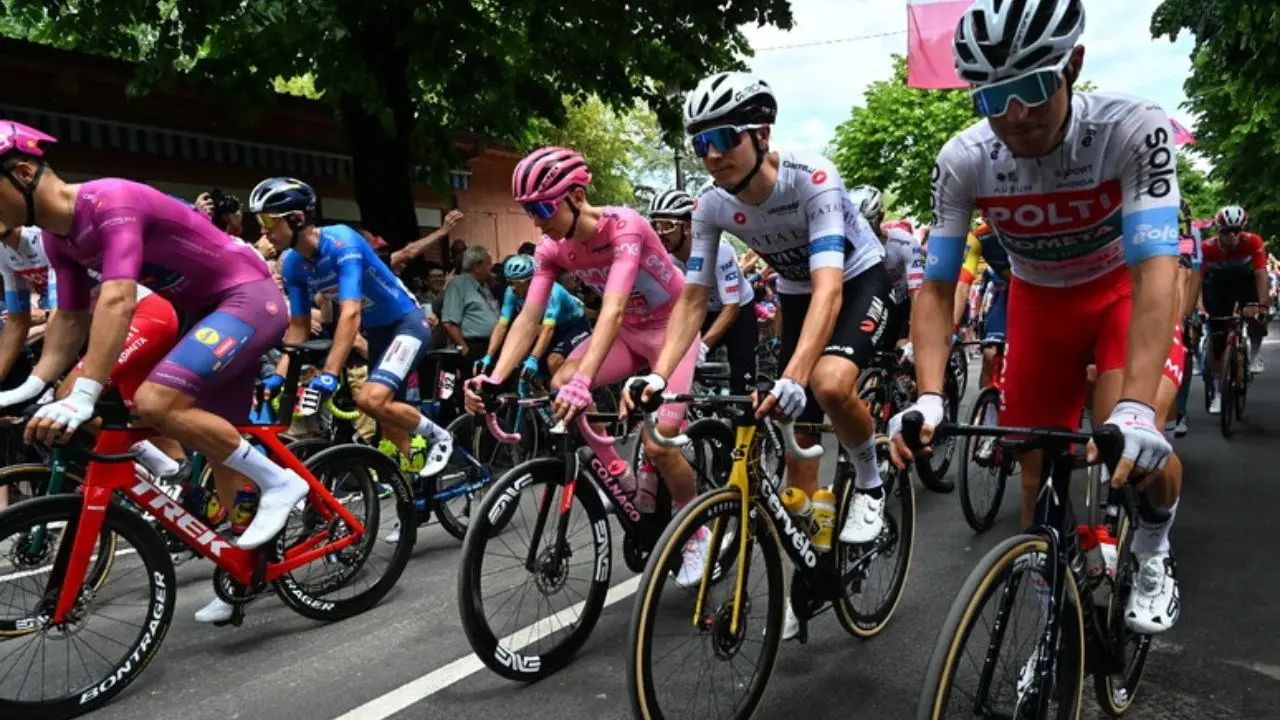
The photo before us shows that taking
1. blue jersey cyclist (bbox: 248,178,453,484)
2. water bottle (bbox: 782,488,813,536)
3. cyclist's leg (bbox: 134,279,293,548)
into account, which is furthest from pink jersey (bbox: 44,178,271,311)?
water bottle (bbox: 782,488,813,536)

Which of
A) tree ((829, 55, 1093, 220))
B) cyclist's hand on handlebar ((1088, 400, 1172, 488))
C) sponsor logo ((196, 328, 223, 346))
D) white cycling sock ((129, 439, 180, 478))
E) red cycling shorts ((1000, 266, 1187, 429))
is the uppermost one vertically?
tree ((829, 55, 1093, 220))

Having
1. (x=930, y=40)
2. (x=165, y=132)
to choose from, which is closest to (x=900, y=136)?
(x=930, y=40)

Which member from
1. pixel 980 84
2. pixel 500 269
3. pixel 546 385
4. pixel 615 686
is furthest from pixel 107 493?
pixel 500 269

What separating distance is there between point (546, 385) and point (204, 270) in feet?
13.7

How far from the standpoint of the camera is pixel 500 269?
10367 mm

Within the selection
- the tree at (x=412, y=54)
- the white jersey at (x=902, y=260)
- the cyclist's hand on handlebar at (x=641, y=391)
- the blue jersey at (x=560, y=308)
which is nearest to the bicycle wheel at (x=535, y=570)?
the cyclist's hand on handlebar at (x=641, y=391)

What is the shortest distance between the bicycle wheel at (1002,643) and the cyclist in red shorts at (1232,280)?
777 centimetres

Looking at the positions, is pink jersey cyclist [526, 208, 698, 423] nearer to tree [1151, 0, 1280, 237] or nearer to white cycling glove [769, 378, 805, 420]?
white cycling glove [769, 378, 805, 420]

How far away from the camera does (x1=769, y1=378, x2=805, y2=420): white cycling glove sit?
2.87 metres

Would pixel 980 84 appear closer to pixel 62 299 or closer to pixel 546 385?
pixel 62 299

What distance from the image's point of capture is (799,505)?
340 centimetres

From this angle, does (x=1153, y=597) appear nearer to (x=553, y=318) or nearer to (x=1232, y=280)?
(x=553, y=318)

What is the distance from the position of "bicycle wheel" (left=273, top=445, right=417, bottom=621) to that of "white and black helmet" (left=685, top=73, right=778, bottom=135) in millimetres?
2313

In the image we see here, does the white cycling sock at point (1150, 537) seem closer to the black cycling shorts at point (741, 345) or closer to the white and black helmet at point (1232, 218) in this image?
the black cycling shorts at point (741, 345)
